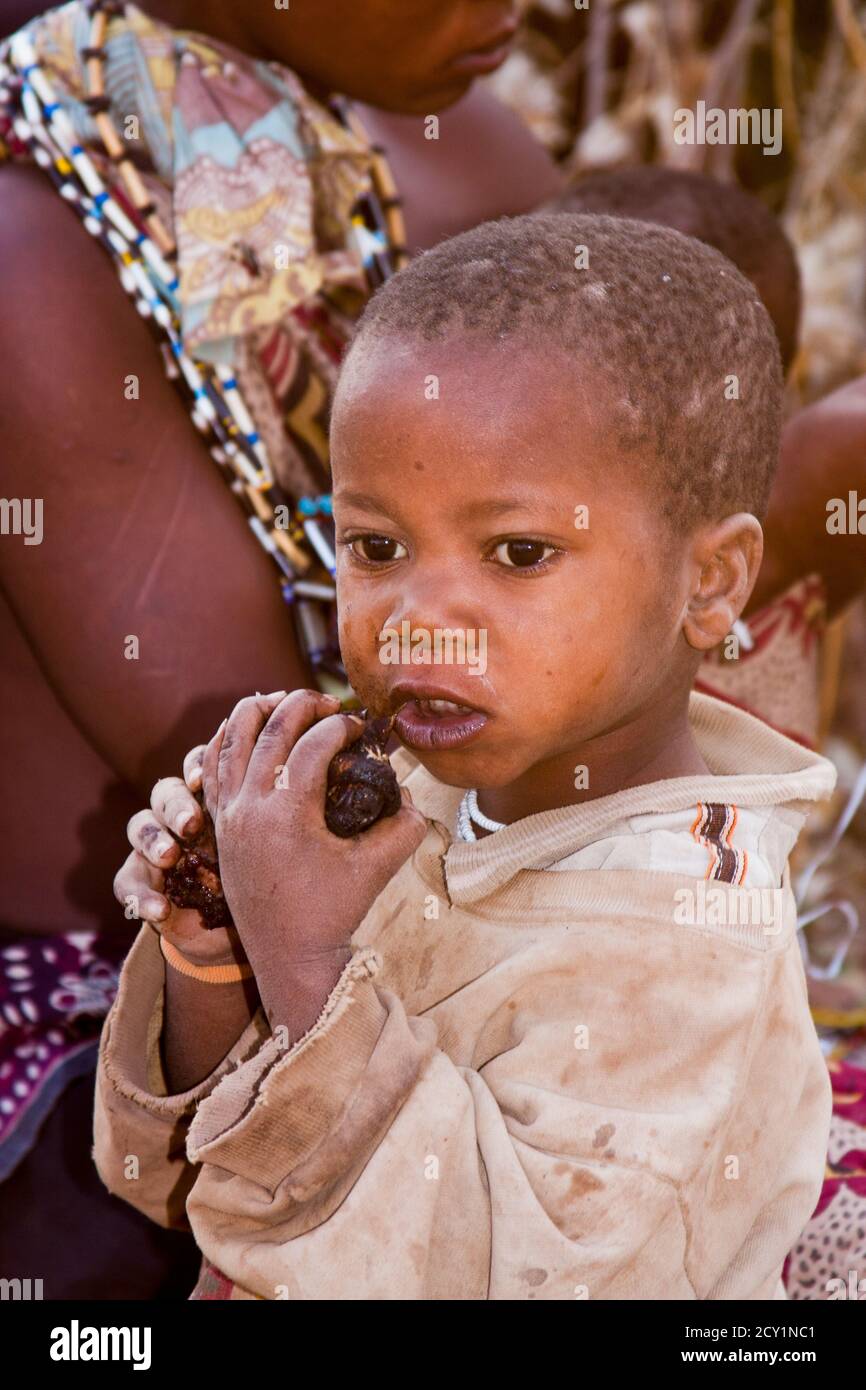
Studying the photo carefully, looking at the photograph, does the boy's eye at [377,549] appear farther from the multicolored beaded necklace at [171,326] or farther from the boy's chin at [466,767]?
the multicolored beaded necklace at [171,326]

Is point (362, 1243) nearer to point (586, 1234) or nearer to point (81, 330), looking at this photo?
point (586, 1234)

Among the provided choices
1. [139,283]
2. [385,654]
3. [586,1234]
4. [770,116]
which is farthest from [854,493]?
[770,116]

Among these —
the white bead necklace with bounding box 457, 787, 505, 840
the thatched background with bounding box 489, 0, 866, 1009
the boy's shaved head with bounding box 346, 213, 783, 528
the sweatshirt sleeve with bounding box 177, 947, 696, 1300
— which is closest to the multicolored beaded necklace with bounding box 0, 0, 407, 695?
the white bead necklace with bounding box 457, 787, 505, 840

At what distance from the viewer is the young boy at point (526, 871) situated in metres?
1.12

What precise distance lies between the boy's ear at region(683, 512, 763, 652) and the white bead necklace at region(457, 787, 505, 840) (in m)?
→ 0.24

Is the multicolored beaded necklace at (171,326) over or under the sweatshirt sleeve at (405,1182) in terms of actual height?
over

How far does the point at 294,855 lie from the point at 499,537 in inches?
10.8

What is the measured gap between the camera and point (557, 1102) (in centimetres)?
112

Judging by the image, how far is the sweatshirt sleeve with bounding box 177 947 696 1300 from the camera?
110 cm

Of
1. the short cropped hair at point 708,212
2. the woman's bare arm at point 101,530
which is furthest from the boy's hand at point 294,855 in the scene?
the short cropped hair at point 708,212

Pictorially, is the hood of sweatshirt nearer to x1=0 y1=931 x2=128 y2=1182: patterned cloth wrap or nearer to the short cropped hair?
x1=0 y1=931 x2=128 y2=1182: patterned cloth wrap

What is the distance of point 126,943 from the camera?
1716 mm

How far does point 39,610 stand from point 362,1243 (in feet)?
2.55

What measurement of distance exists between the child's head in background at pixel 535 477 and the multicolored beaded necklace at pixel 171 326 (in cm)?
44
